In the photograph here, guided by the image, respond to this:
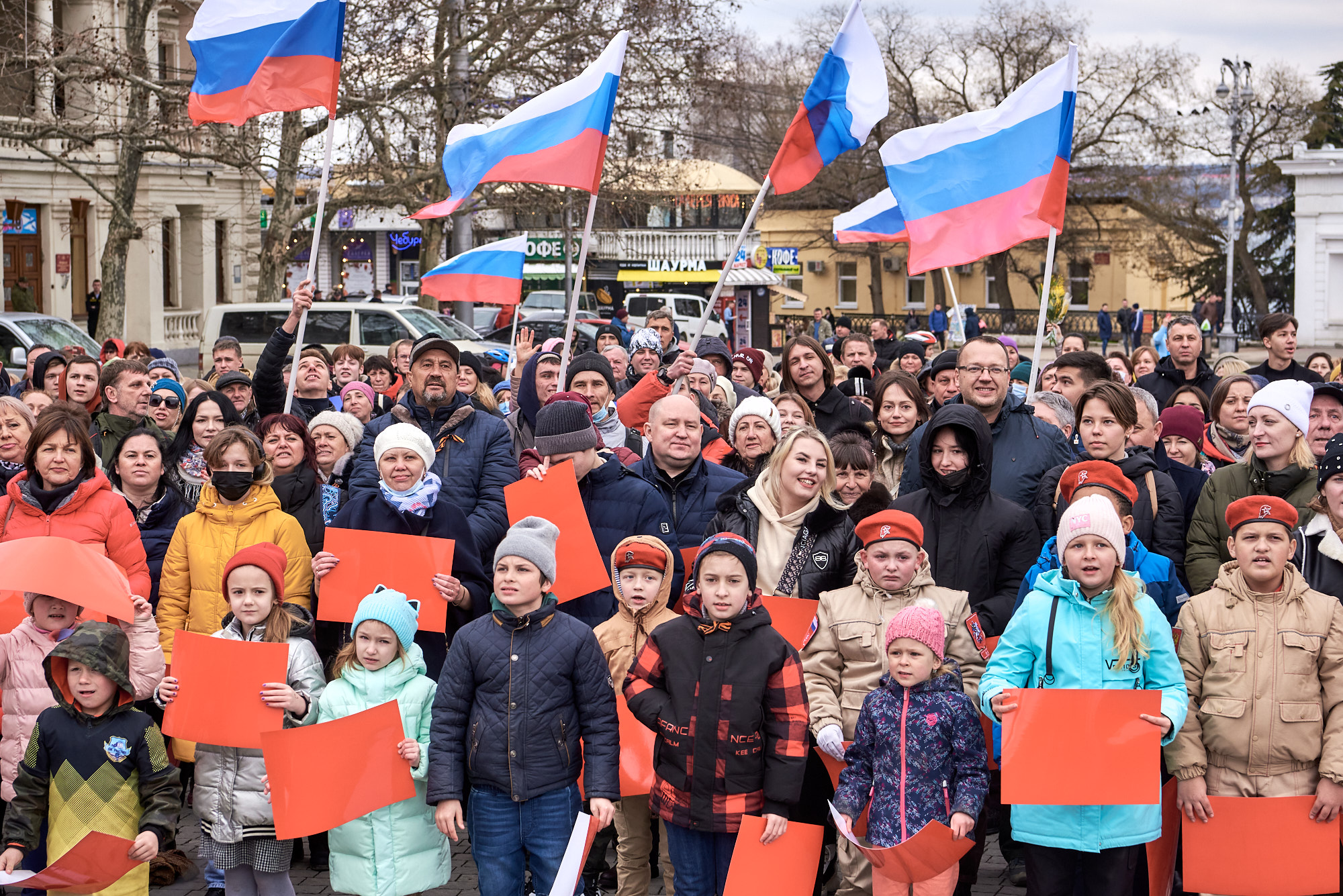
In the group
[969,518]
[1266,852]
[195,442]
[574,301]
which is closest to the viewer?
[1266,852]

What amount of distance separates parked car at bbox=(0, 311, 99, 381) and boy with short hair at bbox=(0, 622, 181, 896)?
15345mm

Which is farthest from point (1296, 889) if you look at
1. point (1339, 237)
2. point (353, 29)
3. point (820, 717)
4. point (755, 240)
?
point (755, 240)

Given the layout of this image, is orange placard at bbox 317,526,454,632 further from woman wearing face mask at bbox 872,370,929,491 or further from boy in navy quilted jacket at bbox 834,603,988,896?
woman wearing face mask at bbox 872,370,929,491

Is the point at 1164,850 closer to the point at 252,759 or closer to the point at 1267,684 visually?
the point at 1267,684

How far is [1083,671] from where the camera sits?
14.4 ft

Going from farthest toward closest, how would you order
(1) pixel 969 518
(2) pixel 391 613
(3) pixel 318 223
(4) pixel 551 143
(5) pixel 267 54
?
(5) pixel 267 54 → (4) pixel 551 143 → (3) pixel 318 223 → (1) pixel 969 518 → (2) pixel 391 613

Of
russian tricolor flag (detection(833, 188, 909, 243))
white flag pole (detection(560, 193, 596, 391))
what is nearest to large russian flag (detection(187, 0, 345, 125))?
white flag pole (detection(560, 193, 596, 391))

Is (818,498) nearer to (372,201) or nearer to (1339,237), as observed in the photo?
(372,201)

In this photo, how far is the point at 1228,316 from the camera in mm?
39688

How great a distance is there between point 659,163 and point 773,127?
88.9 ft

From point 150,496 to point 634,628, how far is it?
2484mm

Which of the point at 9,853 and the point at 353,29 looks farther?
the point at 353,29

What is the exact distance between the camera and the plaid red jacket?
4.35 meters

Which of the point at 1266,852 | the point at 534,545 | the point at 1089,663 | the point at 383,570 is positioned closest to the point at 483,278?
the point at 383,570
